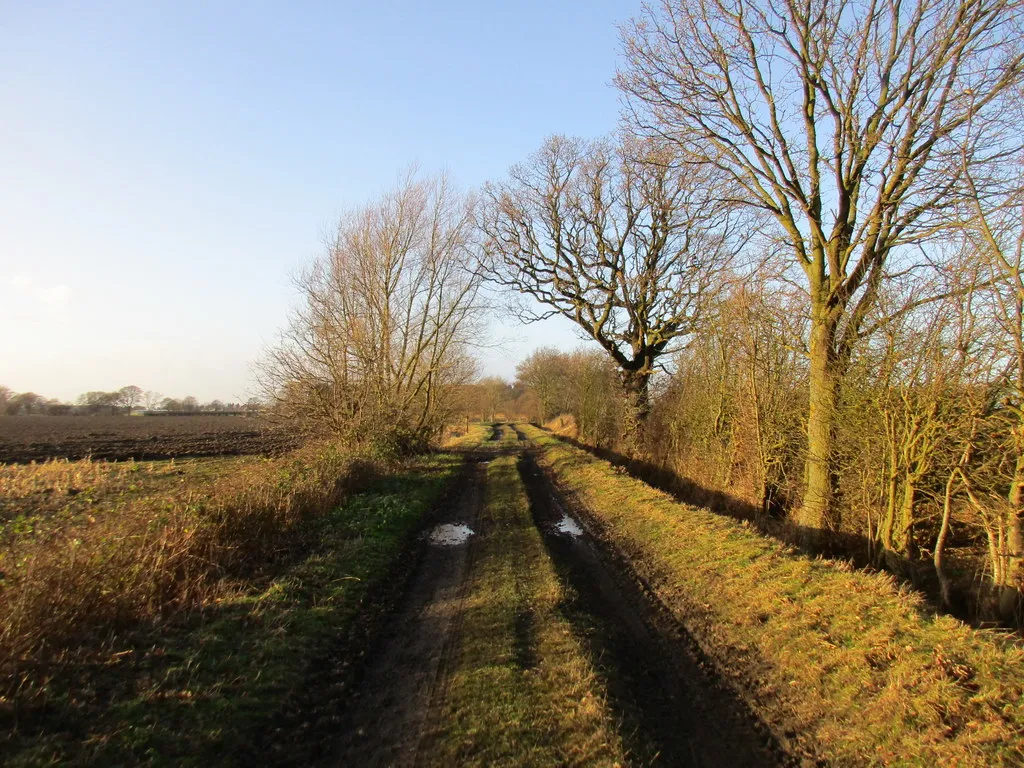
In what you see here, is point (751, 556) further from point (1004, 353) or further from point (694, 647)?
point (1004, 353)

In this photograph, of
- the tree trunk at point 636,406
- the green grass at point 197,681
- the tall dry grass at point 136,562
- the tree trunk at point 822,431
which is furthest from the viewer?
the tree trunk at point 636,406

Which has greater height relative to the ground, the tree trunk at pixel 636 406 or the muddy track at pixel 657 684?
the tree trunk at pixel 636 406

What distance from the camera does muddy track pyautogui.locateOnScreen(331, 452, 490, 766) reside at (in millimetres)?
3988

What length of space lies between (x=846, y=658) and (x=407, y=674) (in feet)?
13.0

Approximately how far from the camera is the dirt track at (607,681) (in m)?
3.98

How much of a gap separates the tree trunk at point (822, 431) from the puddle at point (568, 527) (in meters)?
4.14

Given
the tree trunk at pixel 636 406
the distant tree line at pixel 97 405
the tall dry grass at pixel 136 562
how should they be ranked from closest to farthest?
the tall dry grass at pixel 136 562, the tree trunk at pixel 636 406, the distant tree line at pixel 97 405

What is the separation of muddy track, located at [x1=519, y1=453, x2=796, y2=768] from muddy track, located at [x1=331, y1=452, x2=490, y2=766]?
147 cm

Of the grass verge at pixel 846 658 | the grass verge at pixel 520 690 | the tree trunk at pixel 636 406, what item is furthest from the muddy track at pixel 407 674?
the tree trunk at pixel 636 406

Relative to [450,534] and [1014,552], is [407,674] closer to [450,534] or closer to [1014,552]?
[450,534]

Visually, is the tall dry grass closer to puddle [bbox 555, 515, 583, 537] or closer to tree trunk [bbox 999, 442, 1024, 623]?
puddle [bbox 555, 515, 583, 537]

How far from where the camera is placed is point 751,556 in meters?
7.93

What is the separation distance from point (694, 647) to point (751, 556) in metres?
2.75

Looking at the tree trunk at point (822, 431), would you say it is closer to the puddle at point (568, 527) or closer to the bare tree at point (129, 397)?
the puddle at point (568, 527)
